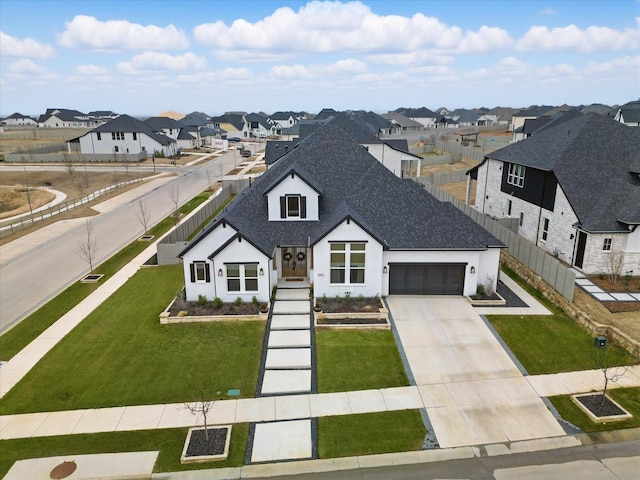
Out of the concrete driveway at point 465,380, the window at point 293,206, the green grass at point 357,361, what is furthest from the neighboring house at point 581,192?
the window at point 293,206

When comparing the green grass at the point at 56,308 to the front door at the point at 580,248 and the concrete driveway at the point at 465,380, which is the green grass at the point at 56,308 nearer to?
the concrete driveway at the point at 465,380

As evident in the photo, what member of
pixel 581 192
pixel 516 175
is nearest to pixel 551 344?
pixel 581 192

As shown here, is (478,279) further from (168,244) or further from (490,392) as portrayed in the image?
(168,244)

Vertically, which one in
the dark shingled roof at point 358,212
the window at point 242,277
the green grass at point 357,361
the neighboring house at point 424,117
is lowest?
the green grass at point 357,361

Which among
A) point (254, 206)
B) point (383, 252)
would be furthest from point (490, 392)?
point (254, 206)

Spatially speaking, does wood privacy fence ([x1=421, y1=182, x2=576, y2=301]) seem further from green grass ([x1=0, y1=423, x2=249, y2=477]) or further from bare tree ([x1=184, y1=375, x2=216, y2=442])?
bare tree ([x1=184, y1=375, x2=216, y2=442])

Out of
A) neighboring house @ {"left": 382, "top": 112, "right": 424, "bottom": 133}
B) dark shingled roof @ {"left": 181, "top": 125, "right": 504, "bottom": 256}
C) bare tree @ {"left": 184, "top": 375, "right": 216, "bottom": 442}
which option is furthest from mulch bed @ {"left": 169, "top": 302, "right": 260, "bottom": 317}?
neighboring house @ {"left": 382, "top": 112, "right": 424, "bottom": 133}

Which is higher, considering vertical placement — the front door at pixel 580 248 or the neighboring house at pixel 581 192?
the neighboring house at pixel 581 192

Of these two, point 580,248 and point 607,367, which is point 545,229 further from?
point 607,367
